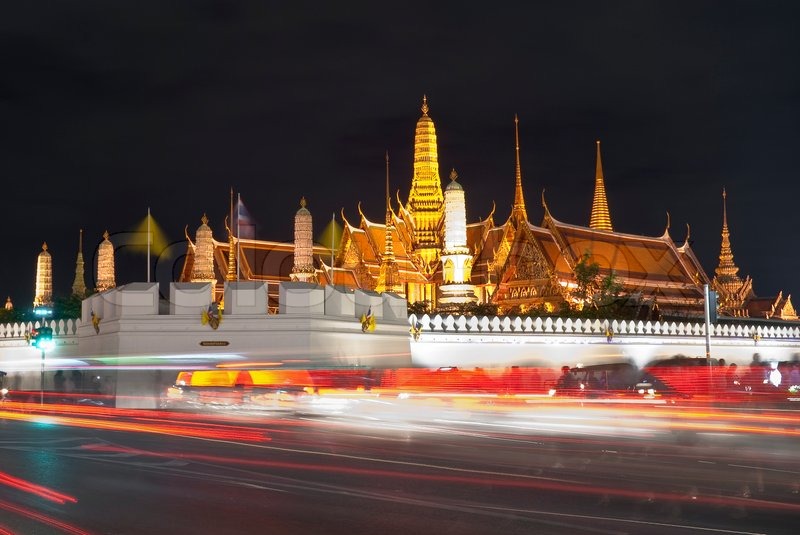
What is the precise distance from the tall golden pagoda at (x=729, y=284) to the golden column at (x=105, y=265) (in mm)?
40753

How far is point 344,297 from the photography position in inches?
1217

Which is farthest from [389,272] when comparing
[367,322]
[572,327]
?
[367,322]

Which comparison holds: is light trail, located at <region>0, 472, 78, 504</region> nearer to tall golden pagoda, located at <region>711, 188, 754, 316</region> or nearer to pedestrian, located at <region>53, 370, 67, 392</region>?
pedestrian, located at <region>53, 370, 67, 392</region>

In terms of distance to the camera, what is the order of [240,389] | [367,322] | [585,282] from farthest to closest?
1. [585,282]
2. [367,322]
3. [240,389]

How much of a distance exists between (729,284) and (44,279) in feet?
159

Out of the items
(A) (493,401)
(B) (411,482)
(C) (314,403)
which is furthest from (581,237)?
(B) (411,482)

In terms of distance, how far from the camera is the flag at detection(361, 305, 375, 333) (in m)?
31.4

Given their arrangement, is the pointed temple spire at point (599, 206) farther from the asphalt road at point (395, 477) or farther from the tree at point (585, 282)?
the asphalt road at point (395, 477)

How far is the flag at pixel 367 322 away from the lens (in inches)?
1234

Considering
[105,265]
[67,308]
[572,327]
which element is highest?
[105,265]

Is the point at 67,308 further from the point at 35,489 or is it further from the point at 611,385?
the point at 35,489

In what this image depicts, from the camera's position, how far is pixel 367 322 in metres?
31.5

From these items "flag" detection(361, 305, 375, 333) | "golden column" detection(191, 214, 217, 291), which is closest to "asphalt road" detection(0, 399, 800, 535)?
"flag" detection(361, 305, 375, 333)

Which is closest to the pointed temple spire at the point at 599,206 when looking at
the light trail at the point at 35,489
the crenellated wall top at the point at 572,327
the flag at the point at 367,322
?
the crenellated wall top at the point at 572,327
